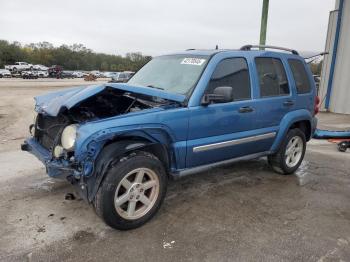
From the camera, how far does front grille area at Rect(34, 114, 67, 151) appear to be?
12.7ft

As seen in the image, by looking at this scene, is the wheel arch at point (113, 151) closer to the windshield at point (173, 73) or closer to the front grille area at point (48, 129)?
the front grille area at point (48, 129)

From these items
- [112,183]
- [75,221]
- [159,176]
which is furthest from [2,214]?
[159,176]

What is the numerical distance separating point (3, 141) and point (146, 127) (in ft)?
17.7

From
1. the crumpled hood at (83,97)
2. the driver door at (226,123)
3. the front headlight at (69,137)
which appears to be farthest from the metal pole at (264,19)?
the front headlight at (69,137)

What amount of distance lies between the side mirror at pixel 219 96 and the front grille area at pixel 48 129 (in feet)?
5.25

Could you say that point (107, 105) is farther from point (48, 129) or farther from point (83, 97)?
point (48, 129)

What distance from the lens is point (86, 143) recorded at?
10.4ft

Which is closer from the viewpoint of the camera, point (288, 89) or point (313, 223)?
point (313, 223)

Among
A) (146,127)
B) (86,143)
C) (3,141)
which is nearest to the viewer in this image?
(86,143)

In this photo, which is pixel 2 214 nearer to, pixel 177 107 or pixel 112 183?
pixel 112 183

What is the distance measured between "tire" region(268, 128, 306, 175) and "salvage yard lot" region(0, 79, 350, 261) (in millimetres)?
183

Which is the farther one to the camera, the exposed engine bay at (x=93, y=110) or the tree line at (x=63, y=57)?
the tree line at (x=63, y=57)

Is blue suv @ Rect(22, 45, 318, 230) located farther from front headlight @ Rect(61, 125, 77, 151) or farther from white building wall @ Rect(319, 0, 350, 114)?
white building wall @ Rect(319, 0, 350, 114)

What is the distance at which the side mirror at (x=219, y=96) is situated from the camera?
12.6 ft
